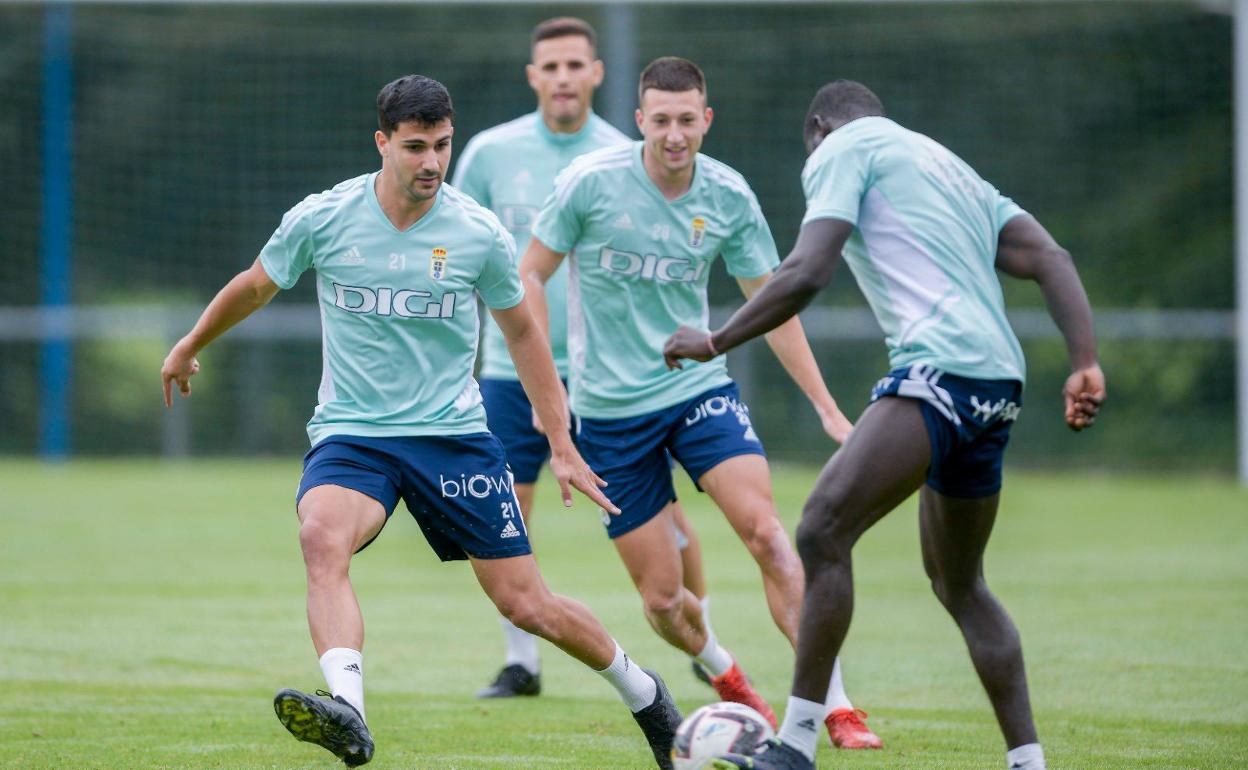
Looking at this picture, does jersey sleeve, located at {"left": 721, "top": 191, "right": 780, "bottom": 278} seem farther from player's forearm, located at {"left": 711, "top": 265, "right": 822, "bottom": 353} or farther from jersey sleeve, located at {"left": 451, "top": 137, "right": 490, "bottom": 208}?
player's forearm, located at {"left": 711, "top": 265, "right": 822, "bottom": 353}

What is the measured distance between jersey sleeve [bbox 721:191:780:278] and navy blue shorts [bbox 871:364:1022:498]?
204cm

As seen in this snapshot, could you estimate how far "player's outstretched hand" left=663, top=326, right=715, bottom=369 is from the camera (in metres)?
5.13

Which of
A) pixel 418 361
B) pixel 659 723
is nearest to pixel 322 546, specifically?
pixel 418 361

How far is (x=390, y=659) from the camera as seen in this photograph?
27.7 ft

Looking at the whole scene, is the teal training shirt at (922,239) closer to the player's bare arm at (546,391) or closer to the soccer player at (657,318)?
the player's bare arm at (546,391)

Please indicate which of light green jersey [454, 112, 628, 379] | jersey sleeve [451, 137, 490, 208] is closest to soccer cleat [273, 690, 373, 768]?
light green jersey [454, 112, 628, 379]

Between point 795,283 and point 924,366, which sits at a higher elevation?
point 795,283

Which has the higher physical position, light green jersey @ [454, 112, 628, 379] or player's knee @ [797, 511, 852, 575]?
light green jersey @ [454, 112, 628, 379]

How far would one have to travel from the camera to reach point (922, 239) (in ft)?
16.5

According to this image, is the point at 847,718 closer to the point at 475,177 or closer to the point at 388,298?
the point at 388,298

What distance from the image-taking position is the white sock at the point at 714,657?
6734 millimetres

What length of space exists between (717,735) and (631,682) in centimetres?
80

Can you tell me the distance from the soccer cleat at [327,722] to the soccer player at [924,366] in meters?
1.07

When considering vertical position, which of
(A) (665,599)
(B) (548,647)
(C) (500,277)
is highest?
(C) (500,277)
